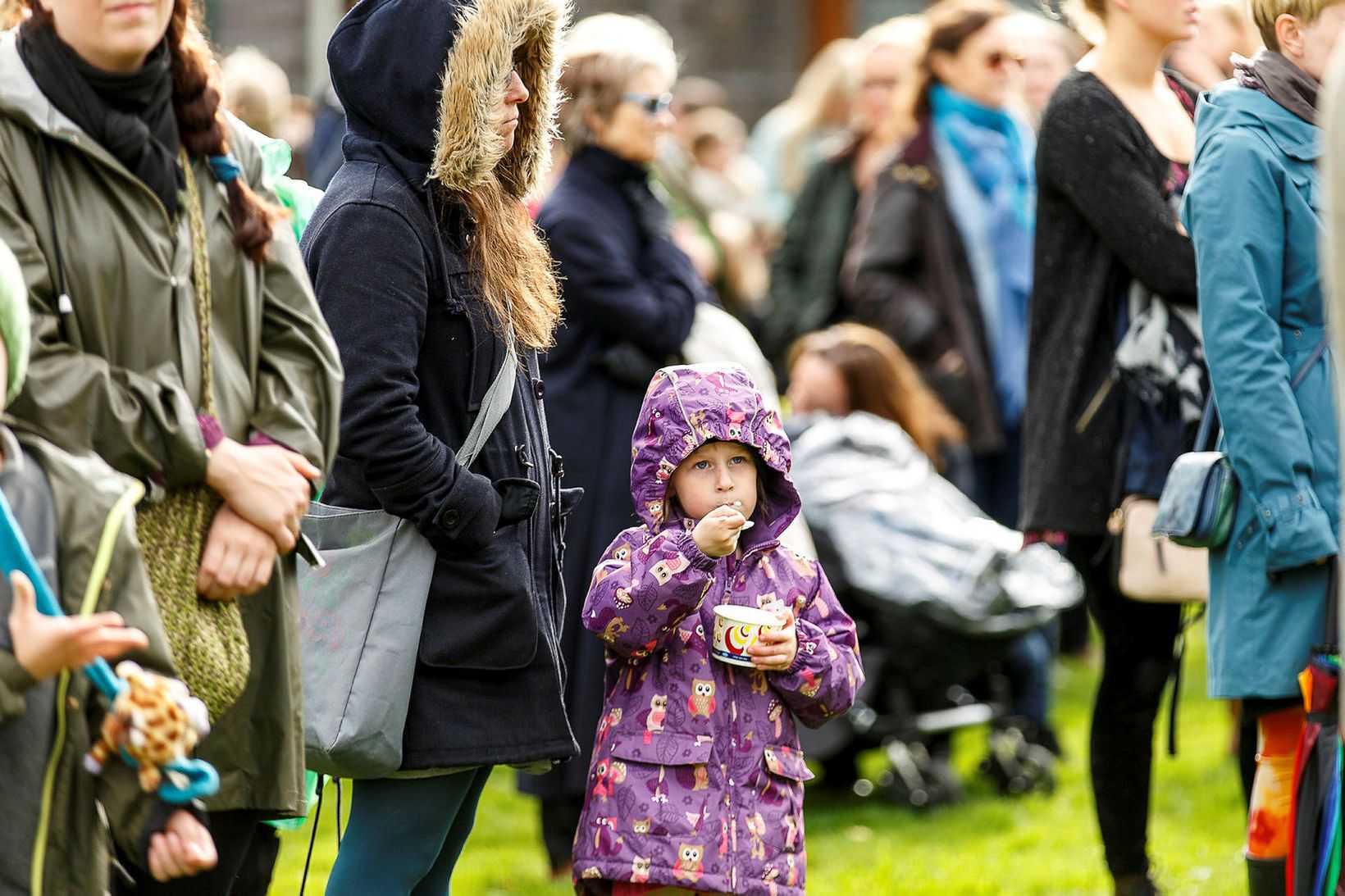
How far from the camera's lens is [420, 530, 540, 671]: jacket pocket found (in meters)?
3.25

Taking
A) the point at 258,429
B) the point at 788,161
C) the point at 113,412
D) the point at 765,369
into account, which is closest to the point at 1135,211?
the point at 765,369

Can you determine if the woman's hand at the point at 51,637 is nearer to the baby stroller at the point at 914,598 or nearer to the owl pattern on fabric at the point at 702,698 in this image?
the owl pattern on fabric at the point at 702,698

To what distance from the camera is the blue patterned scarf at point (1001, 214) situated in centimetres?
743

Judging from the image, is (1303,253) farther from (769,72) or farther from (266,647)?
(769,72)

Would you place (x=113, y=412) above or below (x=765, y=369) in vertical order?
above

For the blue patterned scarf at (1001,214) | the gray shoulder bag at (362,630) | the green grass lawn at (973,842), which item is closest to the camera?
the gray shoulder bag at (362,630)

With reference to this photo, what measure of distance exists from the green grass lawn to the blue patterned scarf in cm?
147

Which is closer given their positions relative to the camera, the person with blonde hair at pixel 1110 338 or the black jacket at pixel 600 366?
the person with blonde hair at pixel 1110 338

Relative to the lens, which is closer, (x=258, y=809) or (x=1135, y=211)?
(x=258, y=809)

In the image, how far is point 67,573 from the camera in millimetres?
2498

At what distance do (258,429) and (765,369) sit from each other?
122 inches

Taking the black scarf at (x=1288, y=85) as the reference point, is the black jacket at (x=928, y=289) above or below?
below

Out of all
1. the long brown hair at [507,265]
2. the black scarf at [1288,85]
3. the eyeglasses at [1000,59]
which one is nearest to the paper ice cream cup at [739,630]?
the long brown hair at [507,265]

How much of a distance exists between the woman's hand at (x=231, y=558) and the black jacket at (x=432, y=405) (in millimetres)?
388
